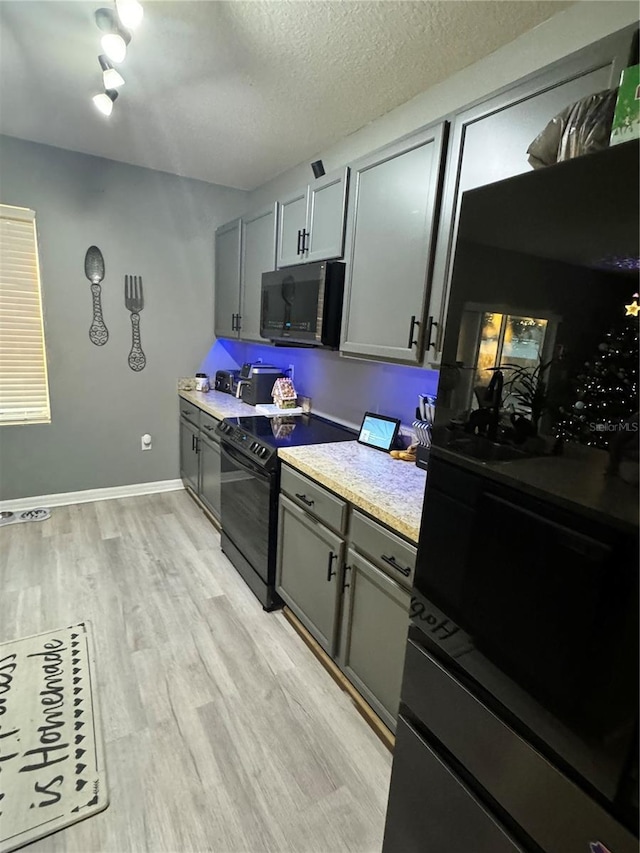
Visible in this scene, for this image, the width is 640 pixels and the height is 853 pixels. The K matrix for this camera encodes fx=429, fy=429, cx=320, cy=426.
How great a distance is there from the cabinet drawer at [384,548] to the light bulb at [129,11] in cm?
193

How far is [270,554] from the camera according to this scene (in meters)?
2.30

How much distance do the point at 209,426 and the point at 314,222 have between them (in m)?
1.60

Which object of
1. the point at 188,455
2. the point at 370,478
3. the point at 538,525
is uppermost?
the point at 538,525

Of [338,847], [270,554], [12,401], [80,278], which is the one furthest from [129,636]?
[80,278]

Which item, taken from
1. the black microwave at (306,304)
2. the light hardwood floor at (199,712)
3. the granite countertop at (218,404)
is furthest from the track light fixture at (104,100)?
the light hardwood floor at (199,712)

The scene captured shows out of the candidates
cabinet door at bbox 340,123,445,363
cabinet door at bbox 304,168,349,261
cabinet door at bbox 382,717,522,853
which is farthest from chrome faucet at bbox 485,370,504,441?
cabinet door at bbox 304,168,349,261

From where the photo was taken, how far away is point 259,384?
3.26 m

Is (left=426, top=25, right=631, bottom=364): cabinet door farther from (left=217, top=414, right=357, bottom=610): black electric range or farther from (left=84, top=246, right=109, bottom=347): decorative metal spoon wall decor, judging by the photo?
(left=84, top=246, right=109, bottom=347): decorative metal spoon wall decor

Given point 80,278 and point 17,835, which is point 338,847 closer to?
point 17,835

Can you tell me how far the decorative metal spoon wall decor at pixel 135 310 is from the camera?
3531mm

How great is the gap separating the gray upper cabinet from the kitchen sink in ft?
5.18

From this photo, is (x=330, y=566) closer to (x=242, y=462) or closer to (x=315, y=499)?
(x=315, y=499)

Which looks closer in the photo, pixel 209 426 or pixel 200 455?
pixel 209 426

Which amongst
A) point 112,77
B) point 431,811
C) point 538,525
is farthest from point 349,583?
point 112,77
